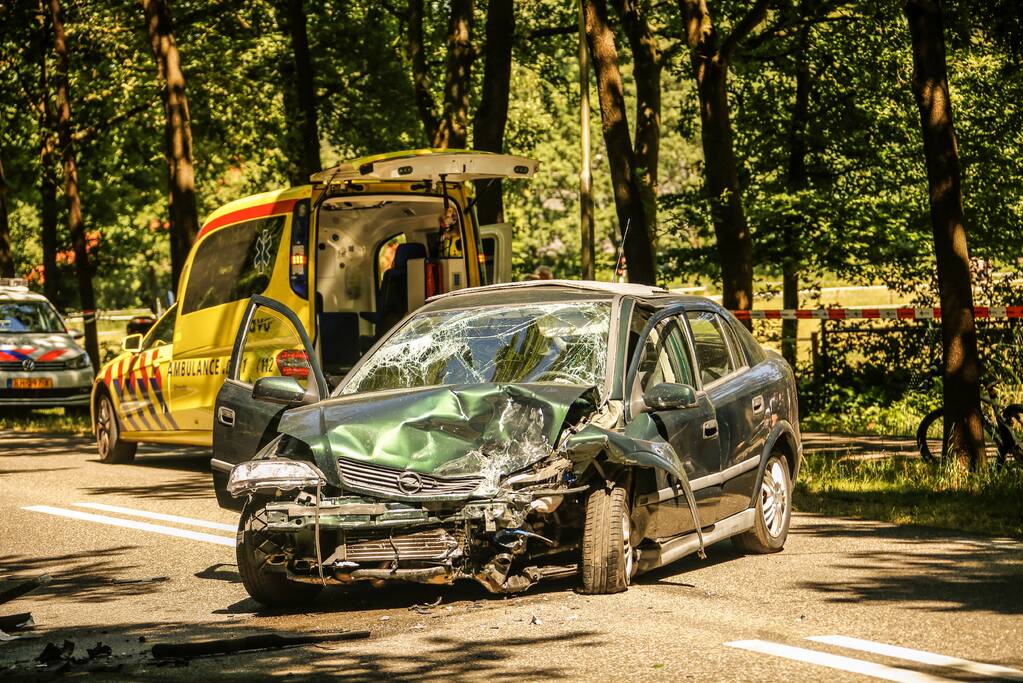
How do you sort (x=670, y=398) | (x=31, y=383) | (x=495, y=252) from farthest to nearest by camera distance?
(x=31, y=383), (x=495, y=252), (x=670, y=398)

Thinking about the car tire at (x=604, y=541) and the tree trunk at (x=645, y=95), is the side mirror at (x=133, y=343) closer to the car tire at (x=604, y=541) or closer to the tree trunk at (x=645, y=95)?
the tree trunk at (x=645, y=95)

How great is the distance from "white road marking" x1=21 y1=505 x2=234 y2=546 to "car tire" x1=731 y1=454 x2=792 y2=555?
3.36m

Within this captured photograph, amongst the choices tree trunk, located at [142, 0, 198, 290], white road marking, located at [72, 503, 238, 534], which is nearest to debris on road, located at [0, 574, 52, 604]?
white road marking, located at [72, 503, 238, 534]

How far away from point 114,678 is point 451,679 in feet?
4.36

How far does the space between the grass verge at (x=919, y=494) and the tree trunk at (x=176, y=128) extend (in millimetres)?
12077

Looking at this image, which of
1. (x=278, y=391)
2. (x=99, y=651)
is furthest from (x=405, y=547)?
(x=278, y=391)

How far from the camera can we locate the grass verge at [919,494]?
10500 millimetres

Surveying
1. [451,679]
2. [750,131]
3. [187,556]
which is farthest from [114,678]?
[750,131]

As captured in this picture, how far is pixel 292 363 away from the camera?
39.6ft

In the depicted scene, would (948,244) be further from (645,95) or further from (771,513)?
(645,95)

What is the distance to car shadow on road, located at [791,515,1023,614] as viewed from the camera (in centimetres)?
751

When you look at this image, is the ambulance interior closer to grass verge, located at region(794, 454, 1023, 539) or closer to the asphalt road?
the asphalt road

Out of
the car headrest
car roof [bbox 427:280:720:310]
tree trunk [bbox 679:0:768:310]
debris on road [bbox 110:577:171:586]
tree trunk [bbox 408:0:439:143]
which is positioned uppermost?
tree trunk [bbox 408:0:439:143]

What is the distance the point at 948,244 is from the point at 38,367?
14.0 metres
